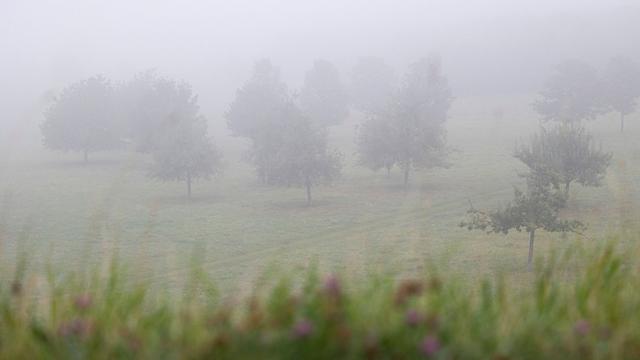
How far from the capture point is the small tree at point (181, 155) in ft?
165

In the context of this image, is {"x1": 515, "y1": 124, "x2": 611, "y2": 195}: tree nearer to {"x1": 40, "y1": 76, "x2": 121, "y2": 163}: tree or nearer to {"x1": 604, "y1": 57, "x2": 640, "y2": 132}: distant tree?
{"x1": 604, "y1": 57, "x2": 640, "y2": 132}: distant tree

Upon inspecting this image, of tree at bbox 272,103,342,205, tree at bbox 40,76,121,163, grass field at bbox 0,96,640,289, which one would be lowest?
grass field at bbox 0,96,640,289

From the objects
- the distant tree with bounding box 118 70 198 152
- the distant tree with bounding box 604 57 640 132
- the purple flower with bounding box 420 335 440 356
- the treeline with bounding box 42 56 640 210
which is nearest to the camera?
the purple flower with bounding box 420 335 440 356

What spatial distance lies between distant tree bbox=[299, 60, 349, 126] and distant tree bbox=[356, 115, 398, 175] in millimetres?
23774

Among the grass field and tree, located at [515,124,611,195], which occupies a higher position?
tree, located at [515,124,611,195]

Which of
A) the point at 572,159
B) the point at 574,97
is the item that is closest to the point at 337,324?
the point at 572,159

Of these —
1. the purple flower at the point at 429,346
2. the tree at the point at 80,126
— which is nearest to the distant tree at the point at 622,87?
the tree at the point at 80,126

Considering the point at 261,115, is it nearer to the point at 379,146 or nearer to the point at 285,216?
the point at 379,146

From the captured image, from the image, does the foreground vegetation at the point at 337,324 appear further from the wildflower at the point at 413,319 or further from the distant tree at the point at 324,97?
the distant tree at the point at 324,97

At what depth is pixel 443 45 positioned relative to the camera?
164 meters

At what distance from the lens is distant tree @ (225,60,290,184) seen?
50.5 m

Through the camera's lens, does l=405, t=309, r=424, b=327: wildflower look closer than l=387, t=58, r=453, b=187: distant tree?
Yes

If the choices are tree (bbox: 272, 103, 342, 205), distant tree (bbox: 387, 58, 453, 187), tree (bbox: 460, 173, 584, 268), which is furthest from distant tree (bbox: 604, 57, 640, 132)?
tree (bbox: 460, 173, 584, 268)

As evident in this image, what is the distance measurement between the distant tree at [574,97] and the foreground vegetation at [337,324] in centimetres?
6606
